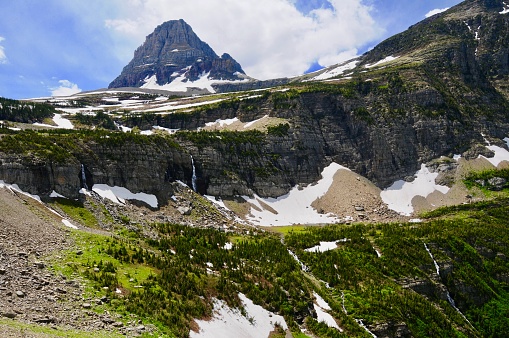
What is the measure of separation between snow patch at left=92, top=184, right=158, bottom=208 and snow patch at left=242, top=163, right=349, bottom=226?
2417cm

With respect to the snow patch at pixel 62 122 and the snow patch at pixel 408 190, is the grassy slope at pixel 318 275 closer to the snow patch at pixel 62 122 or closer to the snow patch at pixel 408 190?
the snow patch at pixel 408 190

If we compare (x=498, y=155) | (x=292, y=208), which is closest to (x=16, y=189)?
(x=292, y=208)

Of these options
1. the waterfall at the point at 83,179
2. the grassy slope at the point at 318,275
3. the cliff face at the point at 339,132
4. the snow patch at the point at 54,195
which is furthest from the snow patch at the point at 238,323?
the cliff face at the point at 339,132

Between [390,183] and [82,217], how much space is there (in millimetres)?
92302

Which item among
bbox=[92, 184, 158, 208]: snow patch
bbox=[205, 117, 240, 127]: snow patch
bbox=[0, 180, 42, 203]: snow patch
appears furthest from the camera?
bbox=[205, 117, 240, 127]: snow patch

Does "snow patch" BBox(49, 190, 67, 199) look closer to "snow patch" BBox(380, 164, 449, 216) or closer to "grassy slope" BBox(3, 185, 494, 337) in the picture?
"grassy slope" BBox(3, 185, 494, 337)

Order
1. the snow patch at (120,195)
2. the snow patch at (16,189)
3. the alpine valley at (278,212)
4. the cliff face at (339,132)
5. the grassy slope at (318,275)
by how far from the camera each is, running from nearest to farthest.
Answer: the alpine valley at (278,212), the grassy slope at (318,275), the snow patch at (16,189), the snow patch at (120,195), the cliff face at (339,132)

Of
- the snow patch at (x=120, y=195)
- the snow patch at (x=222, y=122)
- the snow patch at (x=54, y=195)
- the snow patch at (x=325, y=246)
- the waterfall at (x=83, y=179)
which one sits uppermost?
the snow patch at (x=222, y=122)

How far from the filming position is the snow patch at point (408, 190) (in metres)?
105

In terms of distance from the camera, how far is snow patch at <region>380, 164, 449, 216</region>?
345 feet

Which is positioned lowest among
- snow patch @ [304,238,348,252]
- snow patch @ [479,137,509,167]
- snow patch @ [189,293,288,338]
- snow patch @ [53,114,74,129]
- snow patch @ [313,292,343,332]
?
snow patch @ [313,292,343,332]

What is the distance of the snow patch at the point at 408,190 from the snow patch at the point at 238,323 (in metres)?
79.8

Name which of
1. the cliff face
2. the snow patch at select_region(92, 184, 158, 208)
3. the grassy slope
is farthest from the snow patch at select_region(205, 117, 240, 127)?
the grassy slope

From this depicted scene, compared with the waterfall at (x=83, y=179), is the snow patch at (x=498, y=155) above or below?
below
